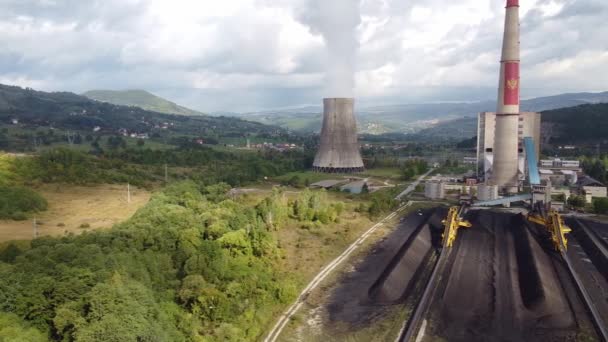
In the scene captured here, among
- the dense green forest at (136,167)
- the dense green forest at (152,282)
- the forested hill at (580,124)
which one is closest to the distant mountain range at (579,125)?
the forested hill at (580,124)

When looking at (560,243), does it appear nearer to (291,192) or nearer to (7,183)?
(291,192)

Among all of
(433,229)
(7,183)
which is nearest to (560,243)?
(433,229)

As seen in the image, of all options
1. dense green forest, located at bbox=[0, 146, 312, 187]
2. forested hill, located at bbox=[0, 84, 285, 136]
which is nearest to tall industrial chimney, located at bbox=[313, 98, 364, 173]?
dense green forest, located at bbox=[0, 146, 312, 187]

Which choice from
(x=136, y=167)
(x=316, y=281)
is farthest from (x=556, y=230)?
(x=136, y=167)

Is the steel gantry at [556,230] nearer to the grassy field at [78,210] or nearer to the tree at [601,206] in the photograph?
the tree at [601,206]

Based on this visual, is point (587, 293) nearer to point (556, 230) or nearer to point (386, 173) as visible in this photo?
point (556, 230)
